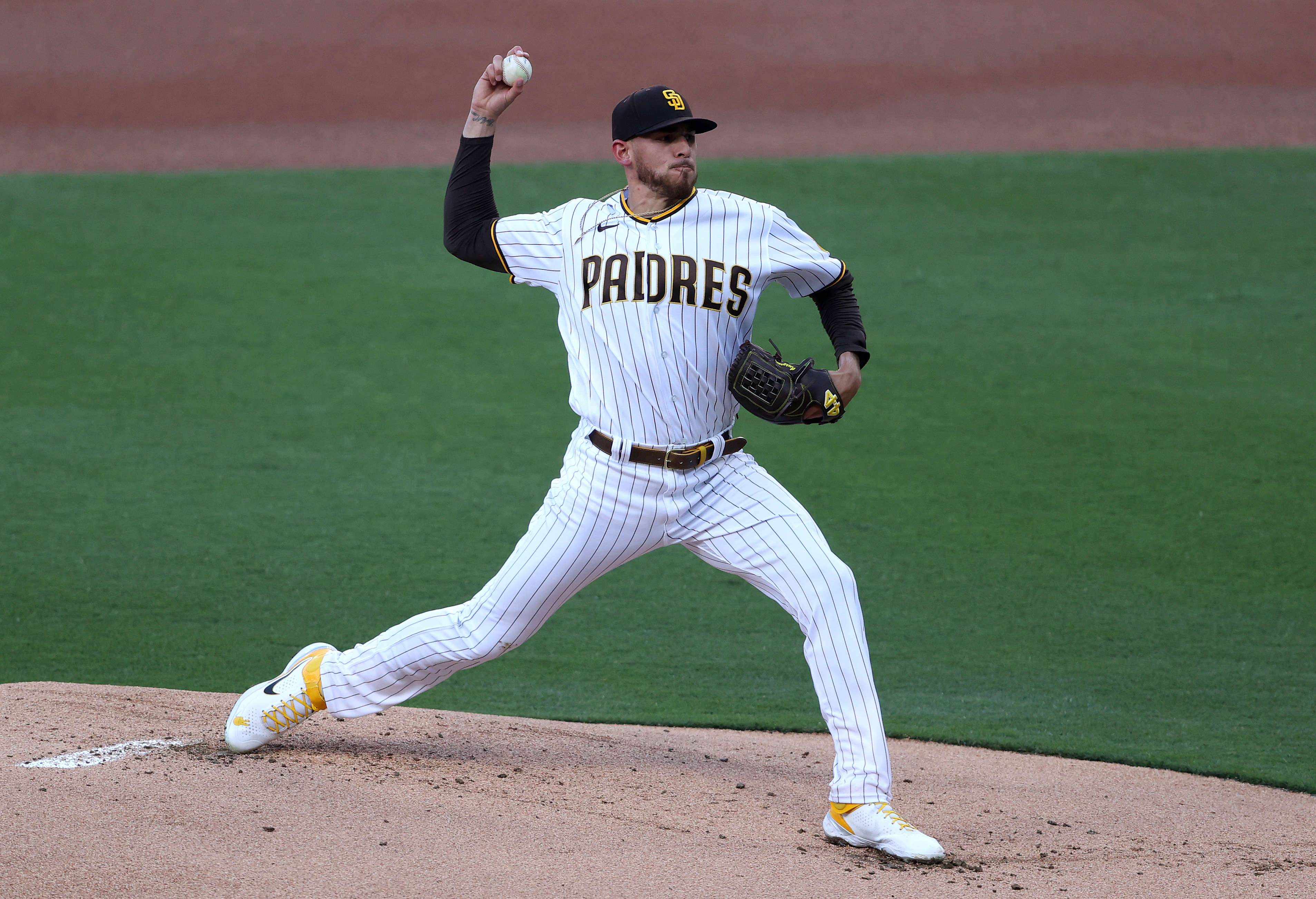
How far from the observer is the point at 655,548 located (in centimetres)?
342

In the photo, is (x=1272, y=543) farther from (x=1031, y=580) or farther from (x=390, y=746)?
(x=390, y=746)

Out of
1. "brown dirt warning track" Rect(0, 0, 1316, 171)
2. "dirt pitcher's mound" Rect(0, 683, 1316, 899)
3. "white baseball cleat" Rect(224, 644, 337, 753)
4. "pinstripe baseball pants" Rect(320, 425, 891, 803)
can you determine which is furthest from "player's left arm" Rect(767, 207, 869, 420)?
"brown dirt warning track" Rect(0, 0, 1316, 171)

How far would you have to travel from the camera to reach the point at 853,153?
13312 millimetres

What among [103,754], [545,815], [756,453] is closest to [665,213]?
[545,815]

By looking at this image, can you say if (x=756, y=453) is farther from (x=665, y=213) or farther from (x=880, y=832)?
(x=880, y=832)

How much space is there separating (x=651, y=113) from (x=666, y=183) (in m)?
0.17

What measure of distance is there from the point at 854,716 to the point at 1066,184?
9.95 meters

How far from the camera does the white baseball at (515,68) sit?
3.40m

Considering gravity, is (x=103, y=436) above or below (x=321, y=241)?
below

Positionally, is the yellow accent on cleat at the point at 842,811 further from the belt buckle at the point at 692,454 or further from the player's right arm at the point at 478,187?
the player's right arm at the point at 478,187

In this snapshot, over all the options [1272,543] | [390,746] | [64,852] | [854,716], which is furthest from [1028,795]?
[1272,543]

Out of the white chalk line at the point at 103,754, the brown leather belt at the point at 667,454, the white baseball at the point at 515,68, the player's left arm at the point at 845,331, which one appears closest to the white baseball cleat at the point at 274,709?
the white chalk line at the point at 103,754

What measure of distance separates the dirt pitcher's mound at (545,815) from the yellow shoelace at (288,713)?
82 mm

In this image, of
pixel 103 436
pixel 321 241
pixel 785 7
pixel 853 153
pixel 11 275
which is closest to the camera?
pixel 103 436
